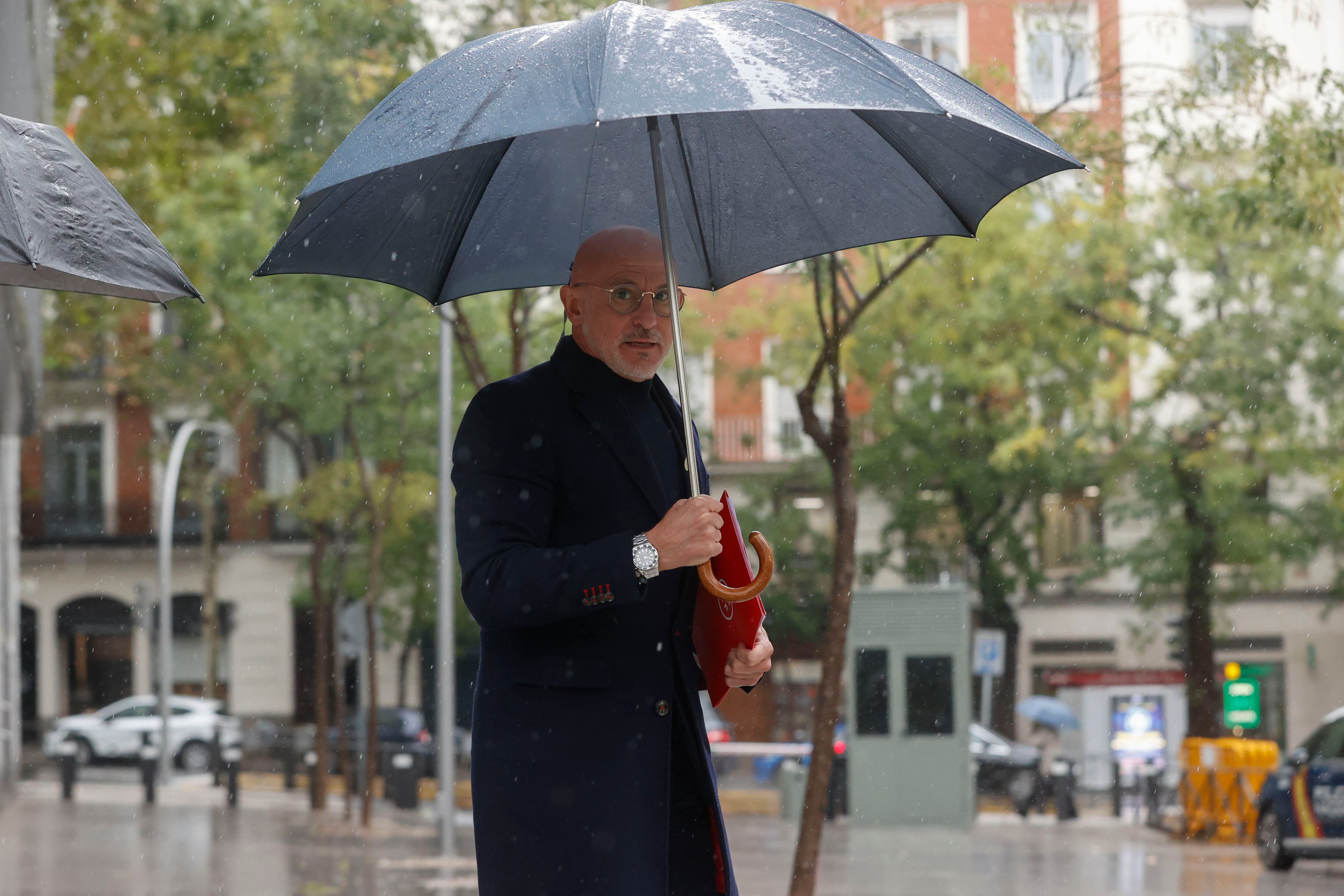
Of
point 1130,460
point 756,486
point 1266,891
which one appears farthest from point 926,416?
point 1266,891

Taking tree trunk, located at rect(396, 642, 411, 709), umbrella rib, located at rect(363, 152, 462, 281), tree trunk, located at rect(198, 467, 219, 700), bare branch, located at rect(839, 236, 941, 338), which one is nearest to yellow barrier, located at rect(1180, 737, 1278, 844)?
bare branch, located at rect(839, 236, 941, 338)

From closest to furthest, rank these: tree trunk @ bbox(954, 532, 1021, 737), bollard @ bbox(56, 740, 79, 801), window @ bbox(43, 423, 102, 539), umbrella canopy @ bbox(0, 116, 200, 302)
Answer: umbrella canopy @ bbox(0, 116, 200, 302), bollard @ bbox(56, 740, 79, 801), tree trunk @ bbox(954, 532, 1021, 737), window @ bbox(43, 423, 102, 539)

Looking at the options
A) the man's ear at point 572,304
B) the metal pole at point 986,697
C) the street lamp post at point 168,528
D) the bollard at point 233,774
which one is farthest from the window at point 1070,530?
the man's ear at point 572,304

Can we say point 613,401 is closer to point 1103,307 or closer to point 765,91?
point 765,91

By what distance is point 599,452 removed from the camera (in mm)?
2795

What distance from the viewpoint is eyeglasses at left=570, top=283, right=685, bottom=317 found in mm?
2891

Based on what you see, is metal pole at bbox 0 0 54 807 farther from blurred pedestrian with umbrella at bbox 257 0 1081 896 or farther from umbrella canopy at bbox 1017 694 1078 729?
umbrella canopy at bbox 1017 694 1078 729

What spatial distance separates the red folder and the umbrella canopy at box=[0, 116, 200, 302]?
1.17 metres

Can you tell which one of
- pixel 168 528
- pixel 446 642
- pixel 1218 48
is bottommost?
pixel 446 642

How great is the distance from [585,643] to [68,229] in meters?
1.32

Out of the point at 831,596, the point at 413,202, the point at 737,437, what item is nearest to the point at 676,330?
the point at 413,202

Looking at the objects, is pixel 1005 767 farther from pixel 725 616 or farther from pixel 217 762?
pixel 725 616

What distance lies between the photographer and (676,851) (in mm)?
2838

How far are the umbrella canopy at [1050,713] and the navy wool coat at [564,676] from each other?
80.8ft
